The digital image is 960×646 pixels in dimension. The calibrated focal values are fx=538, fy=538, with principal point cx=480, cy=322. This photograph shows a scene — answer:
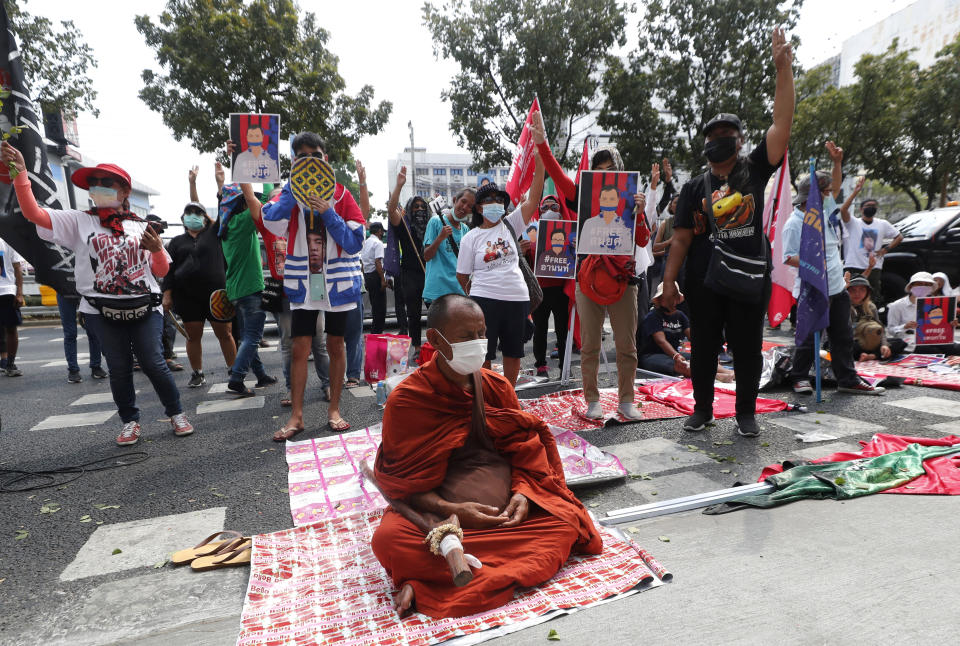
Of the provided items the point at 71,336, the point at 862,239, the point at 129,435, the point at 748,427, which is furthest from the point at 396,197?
the point at 862,239

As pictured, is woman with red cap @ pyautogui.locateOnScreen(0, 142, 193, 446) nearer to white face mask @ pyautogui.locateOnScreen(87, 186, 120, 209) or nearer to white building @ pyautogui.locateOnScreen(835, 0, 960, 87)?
white face mask @ pyautogui.locateOnScreen(87, 186, 120, 209)

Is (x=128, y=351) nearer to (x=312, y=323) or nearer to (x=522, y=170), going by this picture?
(x=312, y=323)

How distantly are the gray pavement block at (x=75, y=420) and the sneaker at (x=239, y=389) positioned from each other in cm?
104

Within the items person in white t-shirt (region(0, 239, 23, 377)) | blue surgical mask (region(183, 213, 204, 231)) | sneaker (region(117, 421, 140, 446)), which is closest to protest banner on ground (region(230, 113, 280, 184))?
blue surgical mask (region(183, 213, 204, 231))

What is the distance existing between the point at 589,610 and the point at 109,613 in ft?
5.89

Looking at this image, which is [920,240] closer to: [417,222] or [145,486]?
[417,222]

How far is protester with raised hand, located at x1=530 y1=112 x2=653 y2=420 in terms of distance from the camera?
438cm

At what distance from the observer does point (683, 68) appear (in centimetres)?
1497

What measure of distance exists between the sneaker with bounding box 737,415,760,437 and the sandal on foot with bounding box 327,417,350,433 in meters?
3.05

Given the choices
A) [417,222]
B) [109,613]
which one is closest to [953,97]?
[417,222]

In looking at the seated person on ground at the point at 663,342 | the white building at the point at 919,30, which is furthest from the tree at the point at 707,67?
the white building at the point at 919,30

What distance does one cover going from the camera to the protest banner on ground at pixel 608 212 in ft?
14.3

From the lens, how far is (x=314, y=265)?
4195 mm

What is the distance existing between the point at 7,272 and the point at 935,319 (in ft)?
38.1
